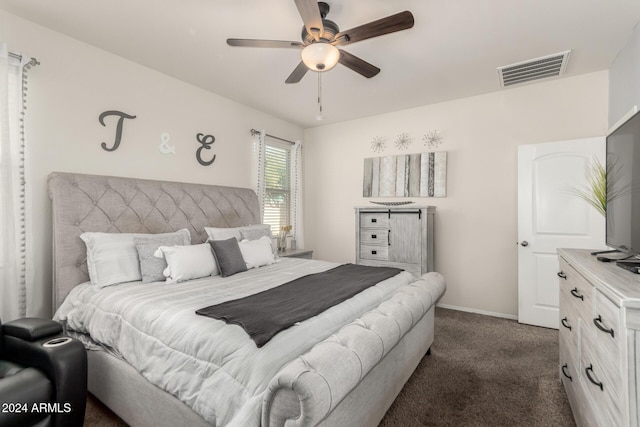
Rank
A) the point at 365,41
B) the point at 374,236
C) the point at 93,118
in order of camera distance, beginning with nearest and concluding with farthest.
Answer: the point at 365,41 → the point at 93,118 → the point at 374,236

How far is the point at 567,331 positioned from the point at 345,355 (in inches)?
63.3

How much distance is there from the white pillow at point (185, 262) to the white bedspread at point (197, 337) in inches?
3.7

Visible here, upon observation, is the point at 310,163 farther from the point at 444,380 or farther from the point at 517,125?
the point at 444,380

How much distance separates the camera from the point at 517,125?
3.47 meters

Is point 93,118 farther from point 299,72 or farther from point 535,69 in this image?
point 535,69

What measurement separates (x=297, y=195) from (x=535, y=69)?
10.6 feet

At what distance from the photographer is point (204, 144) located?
11.7 ft

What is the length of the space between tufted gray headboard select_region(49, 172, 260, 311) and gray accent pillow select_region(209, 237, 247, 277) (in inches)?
23.4

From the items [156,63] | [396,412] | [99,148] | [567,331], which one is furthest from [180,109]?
[567,331]

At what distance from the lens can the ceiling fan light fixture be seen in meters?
1.99

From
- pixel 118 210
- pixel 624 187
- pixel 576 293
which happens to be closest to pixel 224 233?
pixel 118 210

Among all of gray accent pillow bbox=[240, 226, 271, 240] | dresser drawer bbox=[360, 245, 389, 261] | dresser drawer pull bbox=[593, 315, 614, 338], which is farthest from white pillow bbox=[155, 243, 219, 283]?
dresser drawer pull bbox=[593, 315, 614, 338]

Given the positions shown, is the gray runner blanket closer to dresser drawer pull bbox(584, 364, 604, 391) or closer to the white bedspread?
the white bedspread

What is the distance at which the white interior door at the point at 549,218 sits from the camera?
304 centimetres
